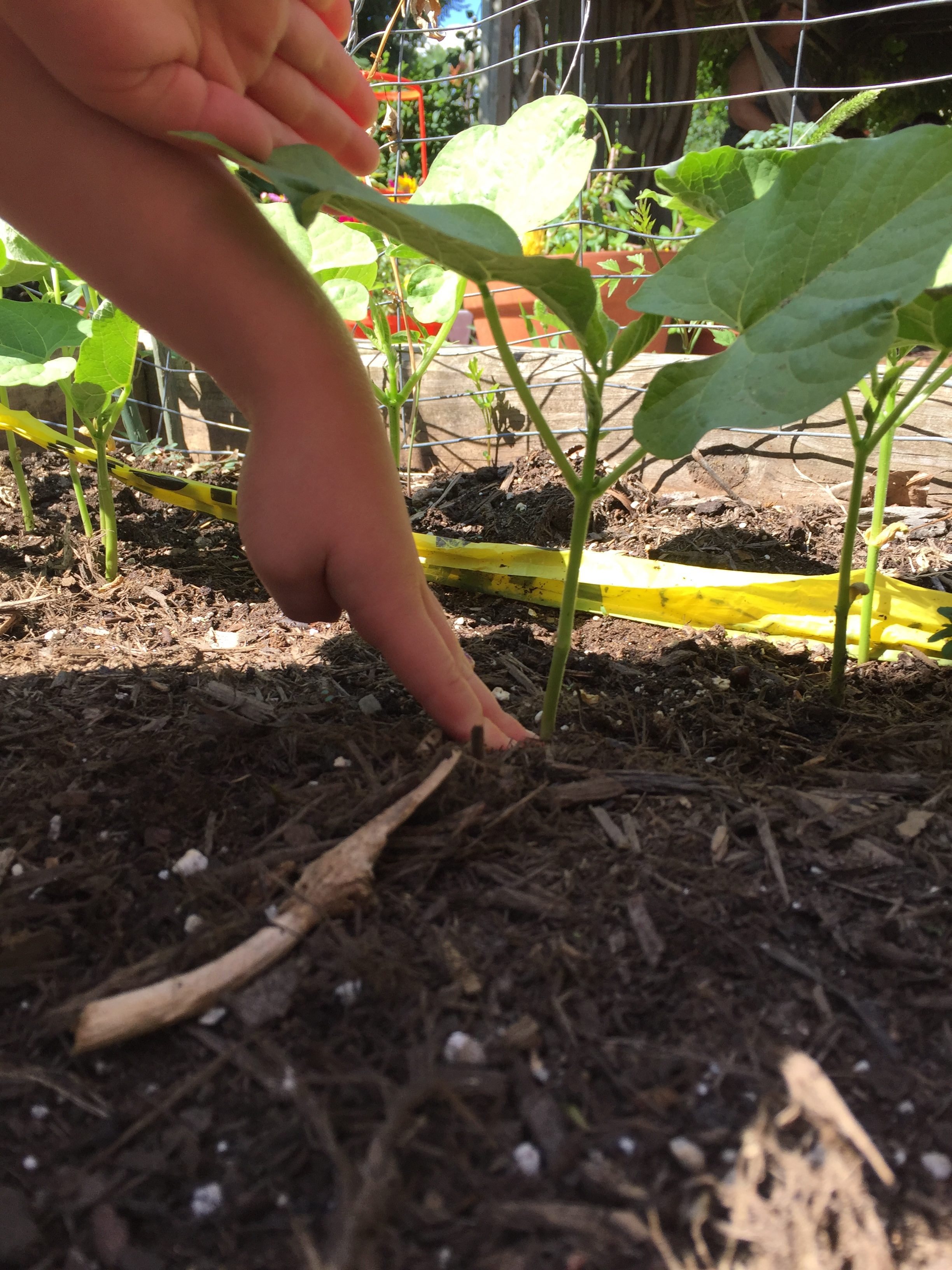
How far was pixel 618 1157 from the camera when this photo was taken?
0.56 metres

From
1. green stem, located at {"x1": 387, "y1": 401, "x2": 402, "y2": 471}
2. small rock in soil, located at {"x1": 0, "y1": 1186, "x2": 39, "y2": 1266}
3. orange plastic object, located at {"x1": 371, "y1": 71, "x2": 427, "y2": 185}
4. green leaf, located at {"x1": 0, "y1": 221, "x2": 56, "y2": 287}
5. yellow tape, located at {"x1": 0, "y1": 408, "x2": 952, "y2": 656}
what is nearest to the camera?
small rock in soil, located at {"x1": 0, "y1": 1186, "x2": 39, "y2": 1266}

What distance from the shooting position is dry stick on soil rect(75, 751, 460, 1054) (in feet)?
2.05

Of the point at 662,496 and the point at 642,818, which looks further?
the point at 662,496

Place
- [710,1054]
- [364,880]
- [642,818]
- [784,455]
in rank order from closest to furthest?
[710,1054], [364,880], [642,818], [784,455]

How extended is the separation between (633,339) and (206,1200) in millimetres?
844

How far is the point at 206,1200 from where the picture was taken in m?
0.54

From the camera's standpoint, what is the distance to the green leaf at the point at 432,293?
5.64 feet

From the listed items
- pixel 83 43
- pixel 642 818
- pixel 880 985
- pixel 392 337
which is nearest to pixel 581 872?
pixel 642 818

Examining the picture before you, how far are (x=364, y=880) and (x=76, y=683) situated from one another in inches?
32.2

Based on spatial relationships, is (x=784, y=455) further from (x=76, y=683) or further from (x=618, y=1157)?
(x=618, y=1157)

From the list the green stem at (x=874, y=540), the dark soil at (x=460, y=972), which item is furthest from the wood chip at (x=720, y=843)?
the green stem at (x=874, y=540)

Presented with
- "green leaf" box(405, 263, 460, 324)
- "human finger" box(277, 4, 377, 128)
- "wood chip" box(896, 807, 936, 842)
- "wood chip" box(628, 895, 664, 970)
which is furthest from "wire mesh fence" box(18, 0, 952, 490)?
"wood chip" box(628, 895, 664, 970)

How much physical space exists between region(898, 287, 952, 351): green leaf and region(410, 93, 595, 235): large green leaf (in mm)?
496

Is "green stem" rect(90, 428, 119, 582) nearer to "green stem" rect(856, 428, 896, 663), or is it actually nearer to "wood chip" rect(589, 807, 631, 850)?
"wood chip" rect(589, 807, 631, 850)
